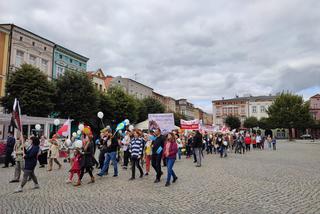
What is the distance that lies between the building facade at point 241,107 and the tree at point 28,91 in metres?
75.9

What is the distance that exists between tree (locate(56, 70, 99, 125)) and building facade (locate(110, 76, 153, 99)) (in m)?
23.6

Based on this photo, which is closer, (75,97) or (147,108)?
(75,97)

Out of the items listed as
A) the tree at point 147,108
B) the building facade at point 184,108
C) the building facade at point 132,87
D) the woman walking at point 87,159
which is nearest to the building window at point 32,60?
the tree at point 147,108

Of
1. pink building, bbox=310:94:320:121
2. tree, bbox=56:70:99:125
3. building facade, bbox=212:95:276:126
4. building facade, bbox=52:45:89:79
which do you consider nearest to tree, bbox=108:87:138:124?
building facade, bbox=52:45:89:79

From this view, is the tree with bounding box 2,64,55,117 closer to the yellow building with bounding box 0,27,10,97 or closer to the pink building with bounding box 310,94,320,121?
the yellow building with bounding box 0,27,10,97

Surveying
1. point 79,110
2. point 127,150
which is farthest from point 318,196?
point 79,110

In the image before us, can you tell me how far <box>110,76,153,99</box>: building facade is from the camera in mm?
60500

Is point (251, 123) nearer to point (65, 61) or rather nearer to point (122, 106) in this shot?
point (122, 106)

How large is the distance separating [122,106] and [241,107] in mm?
65623

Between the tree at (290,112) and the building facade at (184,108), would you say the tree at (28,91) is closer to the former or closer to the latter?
the tree at (290,112)

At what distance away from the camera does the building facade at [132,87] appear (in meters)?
60.5

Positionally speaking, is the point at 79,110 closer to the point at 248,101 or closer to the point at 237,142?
the point at 237,142

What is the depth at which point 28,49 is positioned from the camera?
112ft

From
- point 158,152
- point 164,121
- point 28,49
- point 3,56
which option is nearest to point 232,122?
point 28,49
